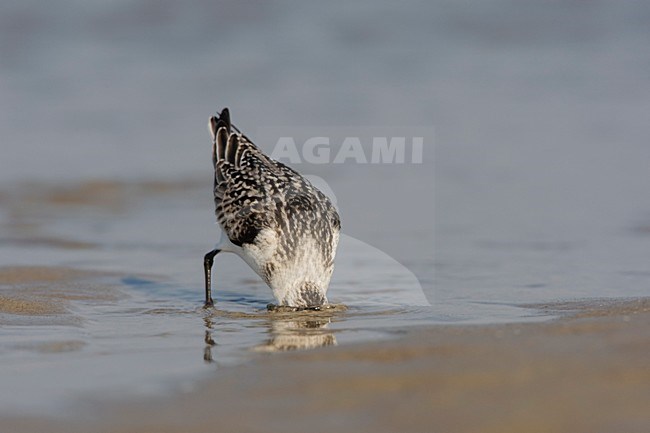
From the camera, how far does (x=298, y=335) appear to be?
230 inches

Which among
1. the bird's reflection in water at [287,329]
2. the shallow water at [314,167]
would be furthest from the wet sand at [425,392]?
the bird's reflection in water at [287,329]

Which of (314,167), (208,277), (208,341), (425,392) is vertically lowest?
(425,392)

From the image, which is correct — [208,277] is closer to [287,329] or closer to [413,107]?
[287,329]

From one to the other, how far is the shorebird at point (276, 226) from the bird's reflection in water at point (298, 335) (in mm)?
527

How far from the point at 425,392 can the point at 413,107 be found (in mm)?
9682

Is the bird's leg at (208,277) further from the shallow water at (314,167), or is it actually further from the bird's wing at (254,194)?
the bird's wing at (254,194)

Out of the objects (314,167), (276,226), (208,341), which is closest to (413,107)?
(314,167)

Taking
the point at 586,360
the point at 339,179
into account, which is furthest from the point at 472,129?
the point at 586,360

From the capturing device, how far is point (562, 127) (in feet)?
41.8

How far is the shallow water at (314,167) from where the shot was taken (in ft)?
20.3

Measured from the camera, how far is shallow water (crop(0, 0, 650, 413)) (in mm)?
6199

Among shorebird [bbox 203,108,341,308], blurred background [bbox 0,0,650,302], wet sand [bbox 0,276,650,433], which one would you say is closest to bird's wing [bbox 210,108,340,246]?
shorebird [bbox 203,108,341,308]

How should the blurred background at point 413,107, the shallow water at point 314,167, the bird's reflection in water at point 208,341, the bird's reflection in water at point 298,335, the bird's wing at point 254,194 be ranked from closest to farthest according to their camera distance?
the bird's reflection in water at point 208,341 → the bird's reflection in water at point 298,335 → the shallow water at point 314,167 → the bird's wing at point 254,194 → the blurred background at point 413,107

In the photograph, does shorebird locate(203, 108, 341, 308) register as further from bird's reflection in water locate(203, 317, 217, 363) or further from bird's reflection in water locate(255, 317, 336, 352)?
bird's reflection in water locate(203, 317, 217, 363)
